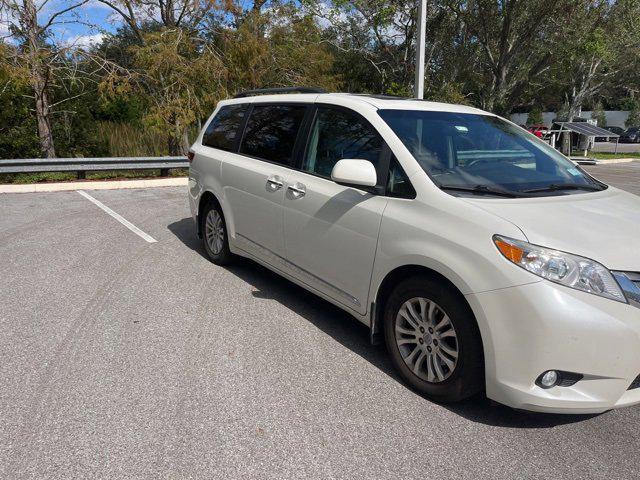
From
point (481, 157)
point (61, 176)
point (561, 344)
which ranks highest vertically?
point (481, 157)

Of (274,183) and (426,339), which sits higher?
(274,183)

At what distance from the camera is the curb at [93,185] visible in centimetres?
1055

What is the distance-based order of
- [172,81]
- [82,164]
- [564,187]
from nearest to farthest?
[564,187] < [82,164] < [172,81]

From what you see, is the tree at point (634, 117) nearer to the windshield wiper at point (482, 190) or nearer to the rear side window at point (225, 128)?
the rear side window at point (225, 128)

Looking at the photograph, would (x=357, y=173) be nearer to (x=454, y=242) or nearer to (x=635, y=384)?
(x=454, y=242)

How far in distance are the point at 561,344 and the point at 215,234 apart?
3896mm

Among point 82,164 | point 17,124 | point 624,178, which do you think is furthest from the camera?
point 624,178

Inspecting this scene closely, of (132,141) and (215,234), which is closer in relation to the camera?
(215,234)

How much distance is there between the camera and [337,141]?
393 centimetres

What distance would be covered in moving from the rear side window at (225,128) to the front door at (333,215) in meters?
1.37

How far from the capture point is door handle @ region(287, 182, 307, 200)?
13.1 feet

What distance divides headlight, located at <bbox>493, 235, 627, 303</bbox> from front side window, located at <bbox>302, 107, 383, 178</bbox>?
127 centimetres

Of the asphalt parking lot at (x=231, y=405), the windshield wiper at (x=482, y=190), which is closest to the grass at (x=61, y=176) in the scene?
the asphalt parking lot at (x=231, y=405)

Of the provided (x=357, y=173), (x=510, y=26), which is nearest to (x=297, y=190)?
(x=357, y=173)
